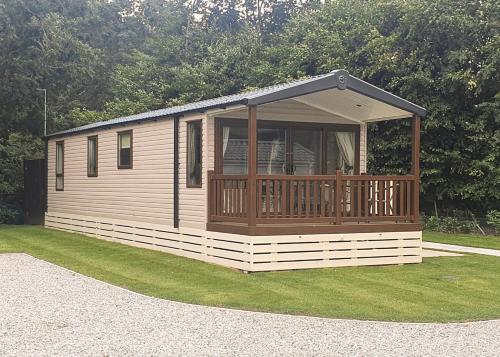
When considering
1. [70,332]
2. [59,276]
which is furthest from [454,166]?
[70,332]

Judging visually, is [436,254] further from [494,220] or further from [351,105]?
[494,220]

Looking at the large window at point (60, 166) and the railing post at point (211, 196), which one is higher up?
the large window at point (60, 166)

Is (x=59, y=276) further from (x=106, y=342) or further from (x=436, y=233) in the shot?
(x=436, y=233)

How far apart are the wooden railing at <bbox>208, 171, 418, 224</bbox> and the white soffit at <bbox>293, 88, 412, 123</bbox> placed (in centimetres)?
136

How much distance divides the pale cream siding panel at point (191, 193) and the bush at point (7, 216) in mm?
9859

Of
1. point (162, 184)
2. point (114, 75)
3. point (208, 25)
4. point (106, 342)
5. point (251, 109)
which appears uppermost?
point (208, 25)

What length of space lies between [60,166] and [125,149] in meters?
4.44

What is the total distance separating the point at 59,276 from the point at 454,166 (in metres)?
11.0

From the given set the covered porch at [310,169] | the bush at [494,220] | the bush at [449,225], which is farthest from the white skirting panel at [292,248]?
the bush at [449,225]

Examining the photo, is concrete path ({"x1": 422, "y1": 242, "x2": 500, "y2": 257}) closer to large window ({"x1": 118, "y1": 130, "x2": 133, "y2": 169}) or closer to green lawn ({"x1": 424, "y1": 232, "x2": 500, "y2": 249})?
green lawn ({"x1": 424, "y1": 232, "x2": 500, "y2": 249})

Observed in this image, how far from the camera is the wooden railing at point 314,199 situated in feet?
32.4

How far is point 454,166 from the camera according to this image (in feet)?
55.0

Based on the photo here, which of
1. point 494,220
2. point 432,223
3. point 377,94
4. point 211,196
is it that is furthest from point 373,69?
point 211,196

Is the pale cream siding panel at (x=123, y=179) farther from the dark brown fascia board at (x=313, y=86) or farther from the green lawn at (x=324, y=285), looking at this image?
the dark brown fascia board at (x=313, y=86)
